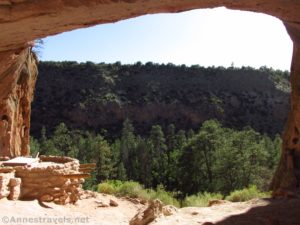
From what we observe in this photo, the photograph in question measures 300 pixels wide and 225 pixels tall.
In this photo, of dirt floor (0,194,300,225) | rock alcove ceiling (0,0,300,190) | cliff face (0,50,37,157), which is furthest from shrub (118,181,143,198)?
rock alcove ceiling (0,0,300,190)

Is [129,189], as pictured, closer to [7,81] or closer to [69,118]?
[7,81]

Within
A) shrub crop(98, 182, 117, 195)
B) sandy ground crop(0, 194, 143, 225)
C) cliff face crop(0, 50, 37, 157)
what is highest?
cliff face crop(0, 50, 37, 157)

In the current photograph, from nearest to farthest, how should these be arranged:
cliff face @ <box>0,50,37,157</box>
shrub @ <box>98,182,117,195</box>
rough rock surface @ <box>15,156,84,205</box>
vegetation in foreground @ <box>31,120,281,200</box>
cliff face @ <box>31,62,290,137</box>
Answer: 1. rough rock surface @ <box>15,156,84,205</box>
2. cliff face @ <box>0,50,37,157</box>
3. shrub @ <box>98,182,117,195</box>
4. vegetation in foreground @ <box>31,120,281,200</box>
5. cliff face @ <box>31,62,290,137</box>

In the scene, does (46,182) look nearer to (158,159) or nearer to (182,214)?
(182,214)

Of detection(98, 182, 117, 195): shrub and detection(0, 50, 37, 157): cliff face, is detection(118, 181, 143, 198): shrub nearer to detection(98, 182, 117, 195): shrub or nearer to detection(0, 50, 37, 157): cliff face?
detection(98, 182, 117, 195): shrub

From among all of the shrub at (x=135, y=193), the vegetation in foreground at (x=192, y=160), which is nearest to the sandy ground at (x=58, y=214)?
the shrub at (x=135, y=193)

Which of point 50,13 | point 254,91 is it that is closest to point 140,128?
point 254,91

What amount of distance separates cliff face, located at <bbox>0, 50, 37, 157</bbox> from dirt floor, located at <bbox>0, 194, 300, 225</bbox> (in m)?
4.62

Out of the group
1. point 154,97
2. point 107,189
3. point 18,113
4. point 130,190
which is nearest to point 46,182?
point 18,113

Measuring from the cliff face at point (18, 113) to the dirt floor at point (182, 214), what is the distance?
4623mm

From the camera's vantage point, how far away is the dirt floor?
306 inches

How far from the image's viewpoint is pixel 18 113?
1669 cm

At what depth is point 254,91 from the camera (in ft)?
203

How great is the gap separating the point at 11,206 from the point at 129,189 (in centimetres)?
800
